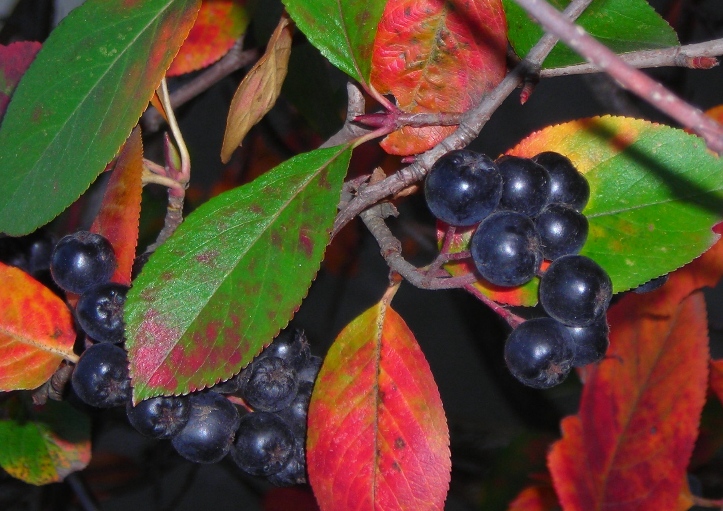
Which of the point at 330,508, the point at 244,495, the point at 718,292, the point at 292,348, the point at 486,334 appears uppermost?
the point at 292,348

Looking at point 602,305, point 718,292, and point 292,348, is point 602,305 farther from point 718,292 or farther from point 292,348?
point 718,292

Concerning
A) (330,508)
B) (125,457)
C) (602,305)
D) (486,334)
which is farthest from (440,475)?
(125,457)

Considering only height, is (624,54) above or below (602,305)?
above

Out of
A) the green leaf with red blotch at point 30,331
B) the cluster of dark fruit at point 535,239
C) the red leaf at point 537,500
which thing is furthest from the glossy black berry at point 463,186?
the red leaf at point 537,500

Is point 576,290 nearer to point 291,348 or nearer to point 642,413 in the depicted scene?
point 291,348

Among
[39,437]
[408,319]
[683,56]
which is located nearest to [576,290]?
[683,56]

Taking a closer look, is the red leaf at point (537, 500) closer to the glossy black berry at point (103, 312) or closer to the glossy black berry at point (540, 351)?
the glossy black berry at point (540, 351)

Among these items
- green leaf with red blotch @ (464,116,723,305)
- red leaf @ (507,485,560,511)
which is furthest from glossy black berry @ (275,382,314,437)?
red leaf @ (507,485,560,511)
